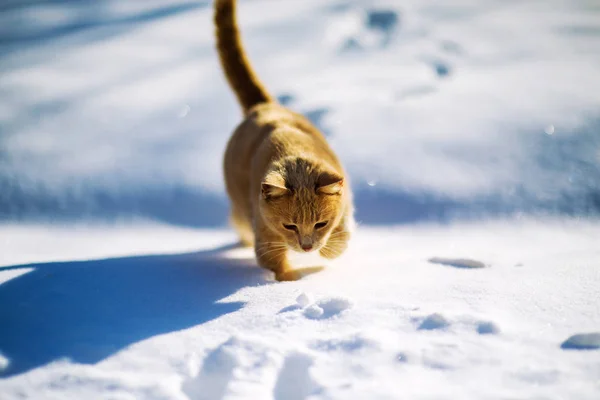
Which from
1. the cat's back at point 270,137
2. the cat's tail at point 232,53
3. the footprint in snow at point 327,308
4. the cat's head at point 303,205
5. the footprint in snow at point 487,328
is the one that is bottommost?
the footprint in snow at point 487,328

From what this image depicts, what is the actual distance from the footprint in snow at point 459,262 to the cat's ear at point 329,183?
547mm

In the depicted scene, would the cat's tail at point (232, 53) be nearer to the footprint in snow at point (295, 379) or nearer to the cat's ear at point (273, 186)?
the cat's ear at point (273, 186)

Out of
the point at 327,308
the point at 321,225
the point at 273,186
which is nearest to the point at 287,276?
the point at 321,225

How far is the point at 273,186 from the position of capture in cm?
226

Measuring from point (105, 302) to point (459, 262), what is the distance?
147cm

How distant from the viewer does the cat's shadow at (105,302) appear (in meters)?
1.76

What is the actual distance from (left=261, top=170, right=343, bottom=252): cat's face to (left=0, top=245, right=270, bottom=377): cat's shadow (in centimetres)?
23

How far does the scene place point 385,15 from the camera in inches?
195

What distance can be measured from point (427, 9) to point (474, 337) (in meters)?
4.03

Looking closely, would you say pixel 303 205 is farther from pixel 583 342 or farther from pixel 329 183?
pixel 583 342

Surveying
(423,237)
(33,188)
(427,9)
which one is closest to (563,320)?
(423,237)

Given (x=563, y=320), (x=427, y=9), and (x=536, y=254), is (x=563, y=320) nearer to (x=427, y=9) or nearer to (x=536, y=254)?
(x=536, y=254)

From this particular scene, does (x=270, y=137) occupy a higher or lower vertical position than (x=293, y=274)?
higher

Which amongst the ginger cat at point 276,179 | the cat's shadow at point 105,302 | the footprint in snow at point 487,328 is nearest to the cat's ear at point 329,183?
the ginger cat at point 276,179
